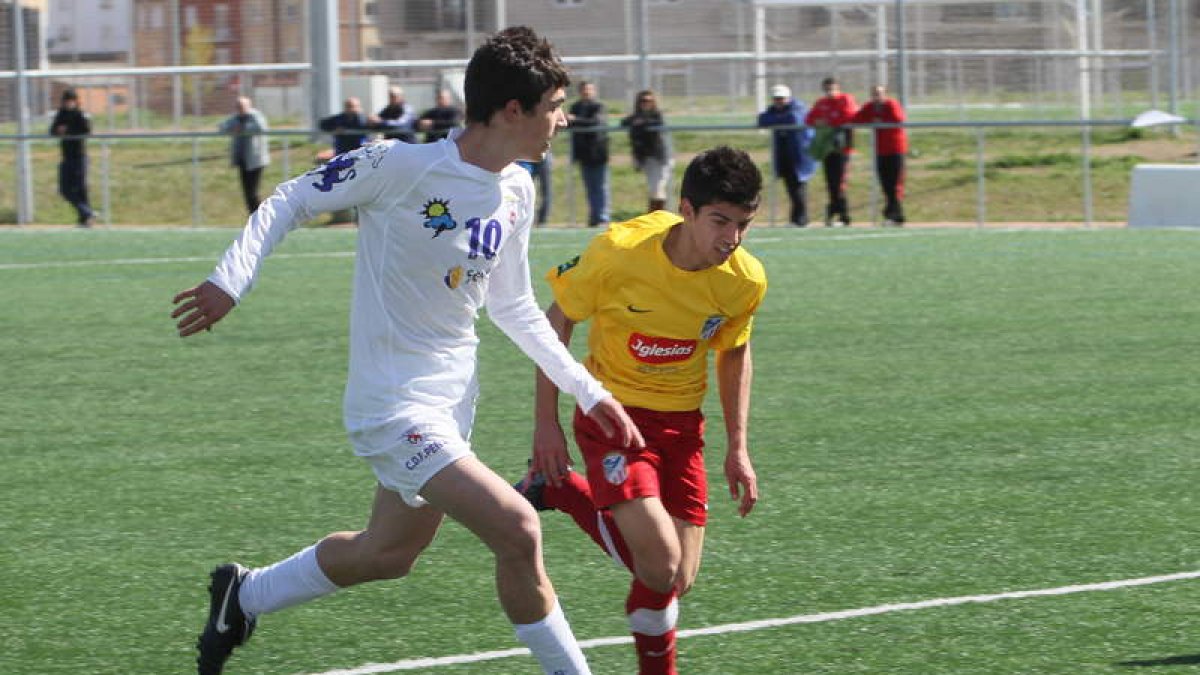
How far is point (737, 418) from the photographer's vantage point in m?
5.86

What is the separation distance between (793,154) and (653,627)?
19.3m

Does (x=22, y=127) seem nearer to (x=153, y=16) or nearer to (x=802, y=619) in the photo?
(x=153, y=16)

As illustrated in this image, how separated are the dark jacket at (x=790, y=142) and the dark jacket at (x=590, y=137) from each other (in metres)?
1.97

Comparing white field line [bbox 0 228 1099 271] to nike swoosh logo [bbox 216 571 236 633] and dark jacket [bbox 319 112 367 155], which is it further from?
nike swoosh logo [bbox 216 571 236 633]

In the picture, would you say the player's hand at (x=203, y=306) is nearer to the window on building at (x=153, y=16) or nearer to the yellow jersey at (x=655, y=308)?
the yellow jersey at (x=655, y=308)

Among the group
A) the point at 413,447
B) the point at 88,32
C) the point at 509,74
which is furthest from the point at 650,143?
the point at 413,447

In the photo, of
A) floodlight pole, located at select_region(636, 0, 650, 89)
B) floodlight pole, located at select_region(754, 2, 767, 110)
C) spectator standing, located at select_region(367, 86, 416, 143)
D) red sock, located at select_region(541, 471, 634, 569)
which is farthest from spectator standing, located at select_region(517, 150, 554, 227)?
red sock, located at select_region(541, 471, 634, 569)

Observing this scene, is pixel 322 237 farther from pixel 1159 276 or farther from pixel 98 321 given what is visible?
pixel 1159 276

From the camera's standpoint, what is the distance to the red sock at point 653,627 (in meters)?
5.54

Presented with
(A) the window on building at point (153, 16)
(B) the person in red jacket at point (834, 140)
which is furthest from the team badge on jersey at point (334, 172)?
(A) the window on building at point (153, 16)

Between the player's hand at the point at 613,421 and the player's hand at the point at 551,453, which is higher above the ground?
the player's hand at the point at 613,421

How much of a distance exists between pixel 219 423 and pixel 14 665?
4.86 meters

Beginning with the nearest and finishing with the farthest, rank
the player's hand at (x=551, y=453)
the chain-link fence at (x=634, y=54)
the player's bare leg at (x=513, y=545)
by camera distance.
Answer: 1. the player's bare leg at (x=513, y=545)
2. the player's hand at (x=551, y=453)
3. the chain-link fence at (x=634, y=54)

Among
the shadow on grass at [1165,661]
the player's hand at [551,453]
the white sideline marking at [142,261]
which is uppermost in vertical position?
the white sideline marking at [142,261]
